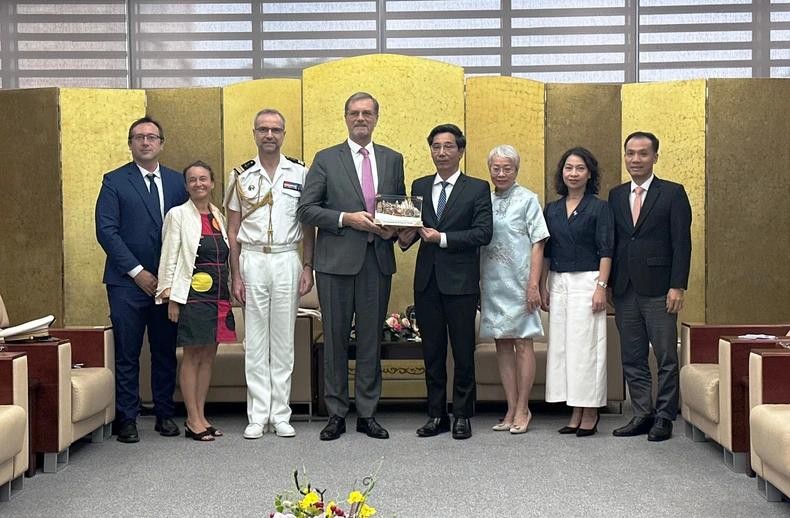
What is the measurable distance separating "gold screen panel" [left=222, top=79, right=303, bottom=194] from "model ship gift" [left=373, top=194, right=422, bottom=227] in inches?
71.1

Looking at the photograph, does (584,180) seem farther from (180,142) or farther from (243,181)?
(180,142)

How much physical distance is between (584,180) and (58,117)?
342cm

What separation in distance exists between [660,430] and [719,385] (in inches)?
24.7

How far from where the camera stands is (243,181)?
535 cm

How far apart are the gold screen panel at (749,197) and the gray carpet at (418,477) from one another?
5.36 feet

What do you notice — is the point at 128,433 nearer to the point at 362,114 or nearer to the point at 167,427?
the point at 167,427

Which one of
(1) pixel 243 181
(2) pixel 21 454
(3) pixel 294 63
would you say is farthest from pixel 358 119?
(3) pixel 294 63

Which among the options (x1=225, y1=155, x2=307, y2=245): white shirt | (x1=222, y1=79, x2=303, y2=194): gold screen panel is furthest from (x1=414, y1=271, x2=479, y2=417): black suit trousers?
(x1=222, y1=79, x2=303, y2=194): gold screen panel

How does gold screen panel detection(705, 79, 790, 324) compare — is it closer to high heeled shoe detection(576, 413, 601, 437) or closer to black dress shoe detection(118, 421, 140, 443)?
high heeled shoe detection(576, 413, 601, 437)

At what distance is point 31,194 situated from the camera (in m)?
6.61

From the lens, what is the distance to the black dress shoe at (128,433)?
5266mm

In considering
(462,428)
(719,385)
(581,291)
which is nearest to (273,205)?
(462,428)

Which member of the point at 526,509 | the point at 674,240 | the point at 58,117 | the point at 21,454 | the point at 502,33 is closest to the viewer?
the point at 526,509

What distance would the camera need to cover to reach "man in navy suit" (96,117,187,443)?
5.35 meters
